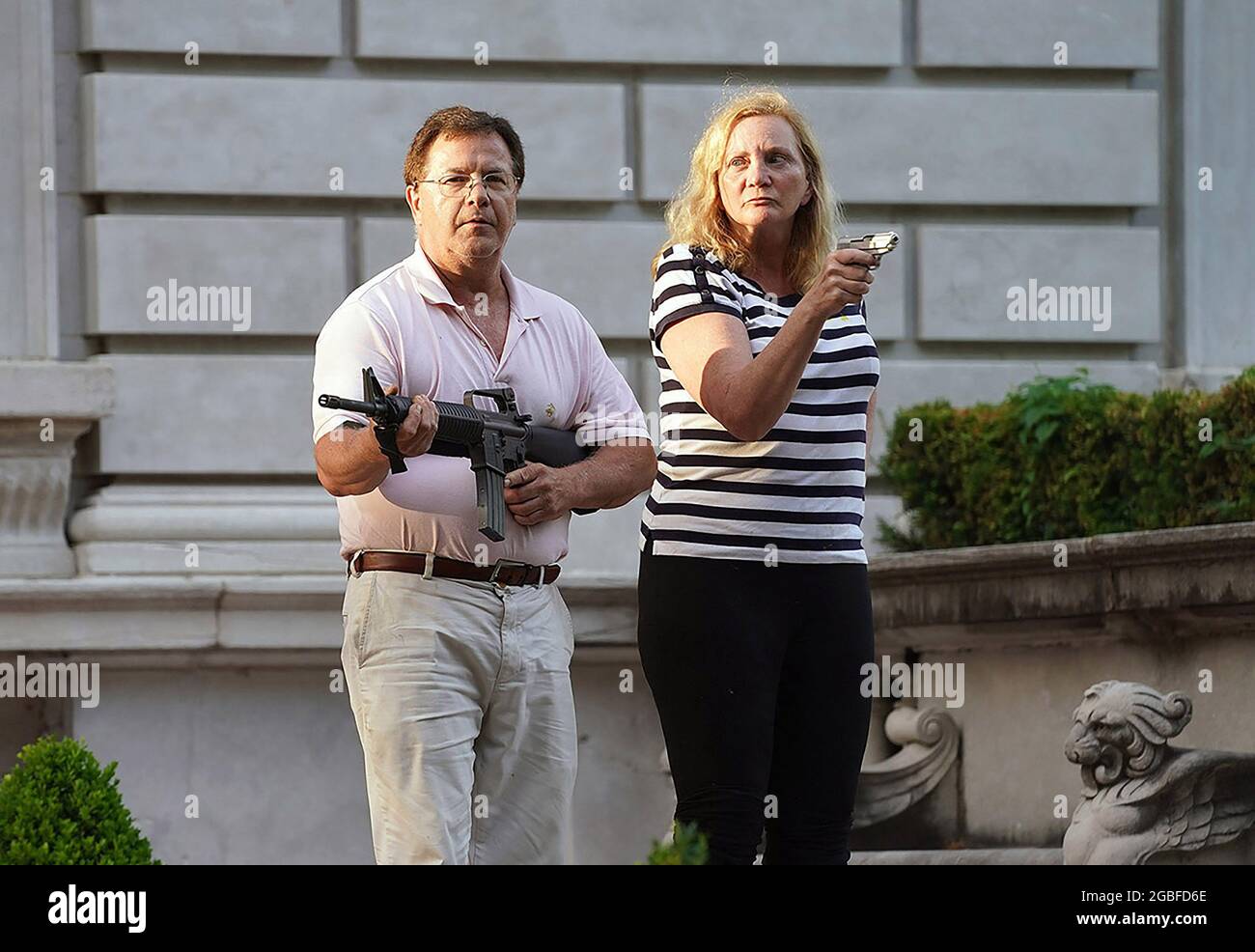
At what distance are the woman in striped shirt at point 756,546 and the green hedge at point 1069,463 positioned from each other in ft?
8.93

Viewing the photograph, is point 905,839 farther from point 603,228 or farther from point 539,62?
point 539,62

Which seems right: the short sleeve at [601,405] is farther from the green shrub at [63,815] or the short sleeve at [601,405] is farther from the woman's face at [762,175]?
the green shrub at [63,815]

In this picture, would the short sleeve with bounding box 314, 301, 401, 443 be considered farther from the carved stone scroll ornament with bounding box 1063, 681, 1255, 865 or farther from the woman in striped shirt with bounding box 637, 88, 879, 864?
the carved stone scroll ornament with bounding box 1063, 681, 1255, 865

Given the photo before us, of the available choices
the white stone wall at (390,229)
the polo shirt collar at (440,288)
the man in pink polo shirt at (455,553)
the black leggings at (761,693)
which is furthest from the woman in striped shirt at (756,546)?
the white stone wall at (390,229)

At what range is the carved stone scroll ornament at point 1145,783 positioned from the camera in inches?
210

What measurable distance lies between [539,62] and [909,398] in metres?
1.93

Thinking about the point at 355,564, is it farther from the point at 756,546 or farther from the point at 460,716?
the point at 756,546

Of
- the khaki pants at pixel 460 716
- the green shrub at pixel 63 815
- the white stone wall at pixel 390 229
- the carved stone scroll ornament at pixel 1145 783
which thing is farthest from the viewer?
the white stone wall at pixel 390 229

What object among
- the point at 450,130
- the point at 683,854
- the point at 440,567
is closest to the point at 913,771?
the point at 440,567

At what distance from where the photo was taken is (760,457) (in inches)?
157

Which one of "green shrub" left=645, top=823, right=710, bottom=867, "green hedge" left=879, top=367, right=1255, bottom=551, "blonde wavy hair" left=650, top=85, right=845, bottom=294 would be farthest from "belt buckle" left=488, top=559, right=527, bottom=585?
"green hedge" left=879, top=367, right=1255, bottom=551

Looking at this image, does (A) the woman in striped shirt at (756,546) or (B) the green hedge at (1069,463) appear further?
(B) the green hedge at (1069,463)

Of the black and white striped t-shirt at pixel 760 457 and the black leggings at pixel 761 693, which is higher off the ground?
the black and white striped t-shirt at pixel 760 457

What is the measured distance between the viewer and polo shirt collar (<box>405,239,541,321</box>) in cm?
420
